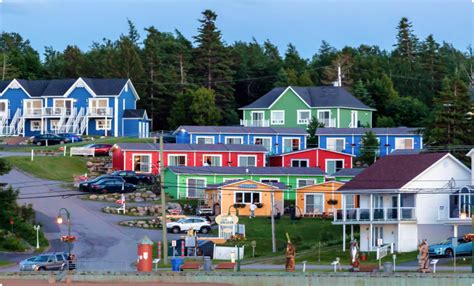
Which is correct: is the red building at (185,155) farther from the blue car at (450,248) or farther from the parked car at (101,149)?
the blue car at (450,248)

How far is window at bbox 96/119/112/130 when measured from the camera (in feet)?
392

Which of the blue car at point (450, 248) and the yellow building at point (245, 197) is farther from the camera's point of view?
the yellow building at point (245, 197)

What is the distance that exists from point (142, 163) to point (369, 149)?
18606 mm

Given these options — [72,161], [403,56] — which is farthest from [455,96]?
[403,56]

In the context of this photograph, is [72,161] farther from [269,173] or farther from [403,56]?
[403,56]

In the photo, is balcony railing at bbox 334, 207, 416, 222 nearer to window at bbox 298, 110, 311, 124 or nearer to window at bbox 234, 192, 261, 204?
window at bbox 234, 192, 261, 204

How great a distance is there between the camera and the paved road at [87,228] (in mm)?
67688

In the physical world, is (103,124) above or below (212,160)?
above

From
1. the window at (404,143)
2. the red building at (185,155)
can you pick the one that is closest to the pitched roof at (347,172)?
the red building at (185,155)

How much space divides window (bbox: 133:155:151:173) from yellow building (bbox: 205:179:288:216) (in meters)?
11.1

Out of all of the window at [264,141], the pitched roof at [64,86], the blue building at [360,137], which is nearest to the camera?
the blue building at [360,137]

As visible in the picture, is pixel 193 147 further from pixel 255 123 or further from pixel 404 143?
pixel 255 123

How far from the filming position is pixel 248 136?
4240 inches

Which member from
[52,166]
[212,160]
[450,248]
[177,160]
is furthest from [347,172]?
[450,248]
